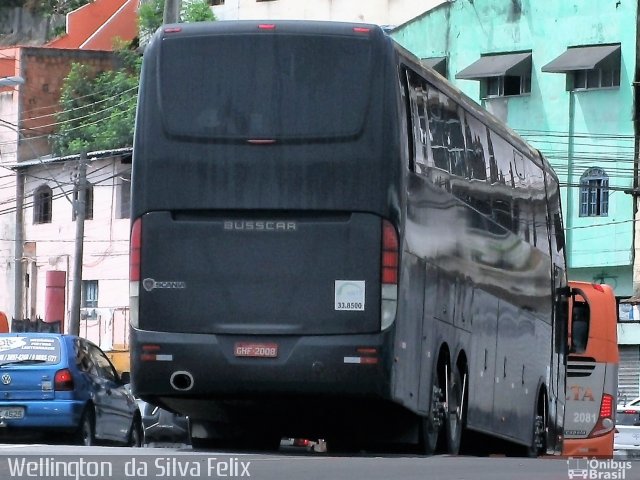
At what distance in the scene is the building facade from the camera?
5475cm

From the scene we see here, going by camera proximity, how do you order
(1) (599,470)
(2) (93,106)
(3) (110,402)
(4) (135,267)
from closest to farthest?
(1) (599,470) → (4) (135,267) → (3) (110,402) → (2) (93,106)

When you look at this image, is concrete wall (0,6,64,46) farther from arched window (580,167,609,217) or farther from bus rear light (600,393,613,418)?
bus rear light (600,393,613,418)

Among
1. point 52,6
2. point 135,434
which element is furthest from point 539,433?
point 52,6

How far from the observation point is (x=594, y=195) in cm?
5569

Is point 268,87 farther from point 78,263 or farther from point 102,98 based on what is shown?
point 102,98

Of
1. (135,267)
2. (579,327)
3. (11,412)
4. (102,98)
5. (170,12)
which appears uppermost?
(102,98)

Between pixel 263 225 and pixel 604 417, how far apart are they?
14759 millimetres

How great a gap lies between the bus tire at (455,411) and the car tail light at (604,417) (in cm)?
1078

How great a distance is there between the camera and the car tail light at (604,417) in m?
31.2

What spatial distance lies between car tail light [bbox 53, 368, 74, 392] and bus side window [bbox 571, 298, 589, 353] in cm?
724

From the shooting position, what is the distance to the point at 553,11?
56906mm

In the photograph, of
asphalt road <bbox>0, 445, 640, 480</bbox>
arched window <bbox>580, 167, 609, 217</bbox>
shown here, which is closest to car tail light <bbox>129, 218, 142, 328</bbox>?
asphalt road <bbox>0, 445, 640, 480</bbox>

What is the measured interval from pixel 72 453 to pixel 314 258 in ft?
10.7

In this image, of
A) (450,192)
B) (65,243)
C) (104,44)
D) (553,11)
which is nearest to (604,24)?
(553,11)
